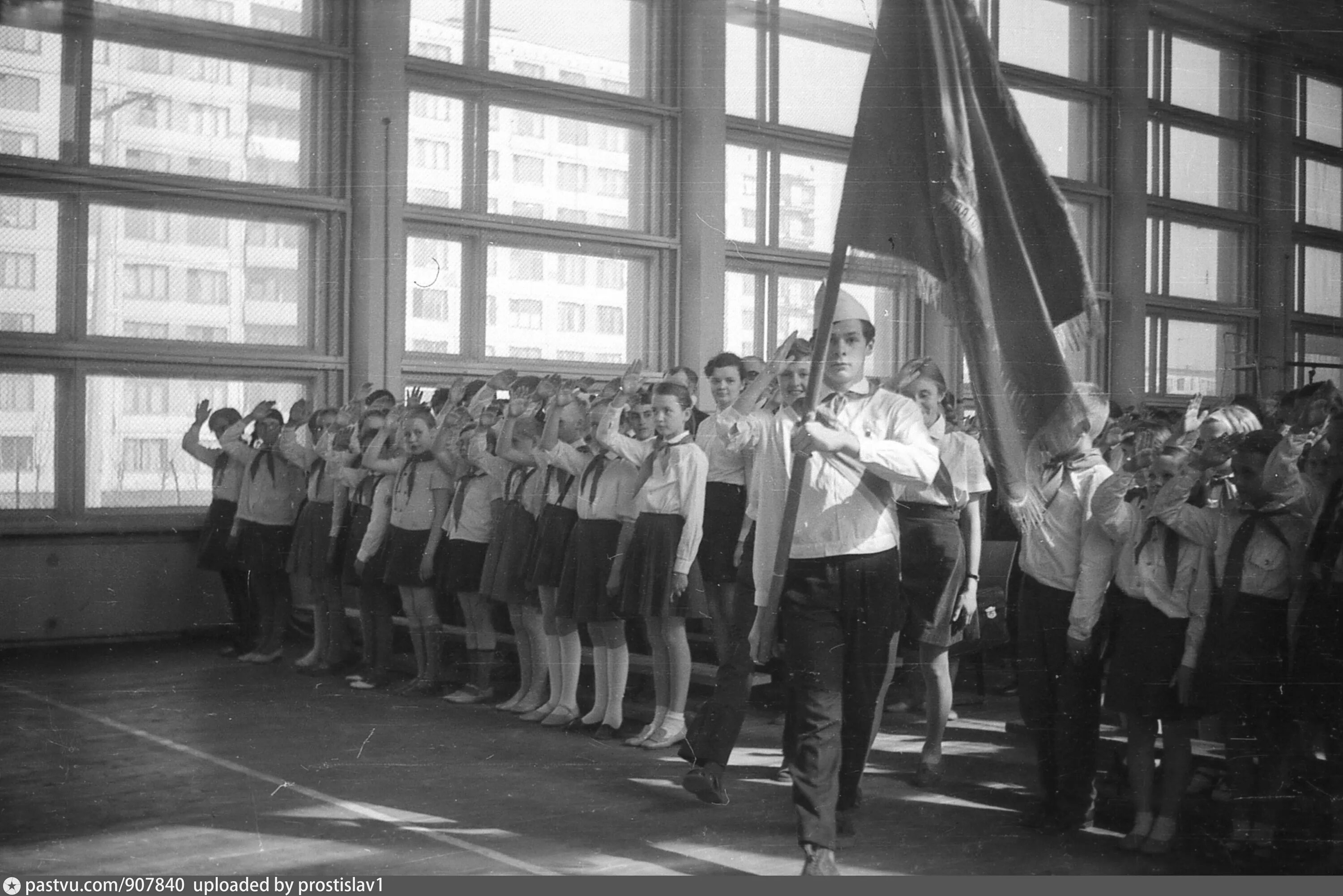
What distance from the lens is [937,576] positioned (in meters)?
4.33

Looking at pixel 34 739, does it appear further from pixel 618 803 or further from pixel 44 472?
pixel 618 803

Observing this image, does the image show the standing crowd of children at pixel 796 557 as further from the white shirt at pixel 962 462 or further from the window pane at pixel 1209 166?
the window pane at pixel 1209 166

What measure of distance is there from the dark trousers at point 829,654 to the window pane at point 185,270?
338 cm

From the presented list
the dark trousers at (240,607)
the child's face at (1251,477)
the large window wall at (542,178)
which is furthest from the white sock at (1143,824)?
the dark trousers at (240,607)

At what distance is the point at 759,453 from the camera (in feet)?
11.9

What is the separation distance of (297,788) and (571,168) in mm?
2889

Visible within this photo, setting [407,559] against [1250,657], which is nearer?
[1250,657]

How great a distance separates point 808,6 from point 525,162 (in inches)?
77.7

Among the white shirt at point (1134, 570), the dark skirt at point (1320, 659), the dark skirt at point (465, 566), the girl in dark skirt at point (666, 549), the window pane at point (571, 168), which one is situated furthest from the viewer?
the dark skirt at point (465, 566)

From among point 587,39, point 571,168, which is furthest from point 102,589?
point 587,39

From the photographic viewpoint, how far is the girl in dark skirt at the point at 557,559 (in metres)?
5.52

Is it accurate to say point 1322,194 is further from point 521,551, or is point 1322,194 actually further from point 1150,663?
point 521,551

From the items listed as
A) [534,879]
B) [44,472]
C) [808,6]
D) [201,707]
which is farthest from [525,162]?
[534,879]

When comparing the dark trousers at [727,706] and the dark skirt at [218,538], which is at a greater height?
the dark skirt at [218,538]
